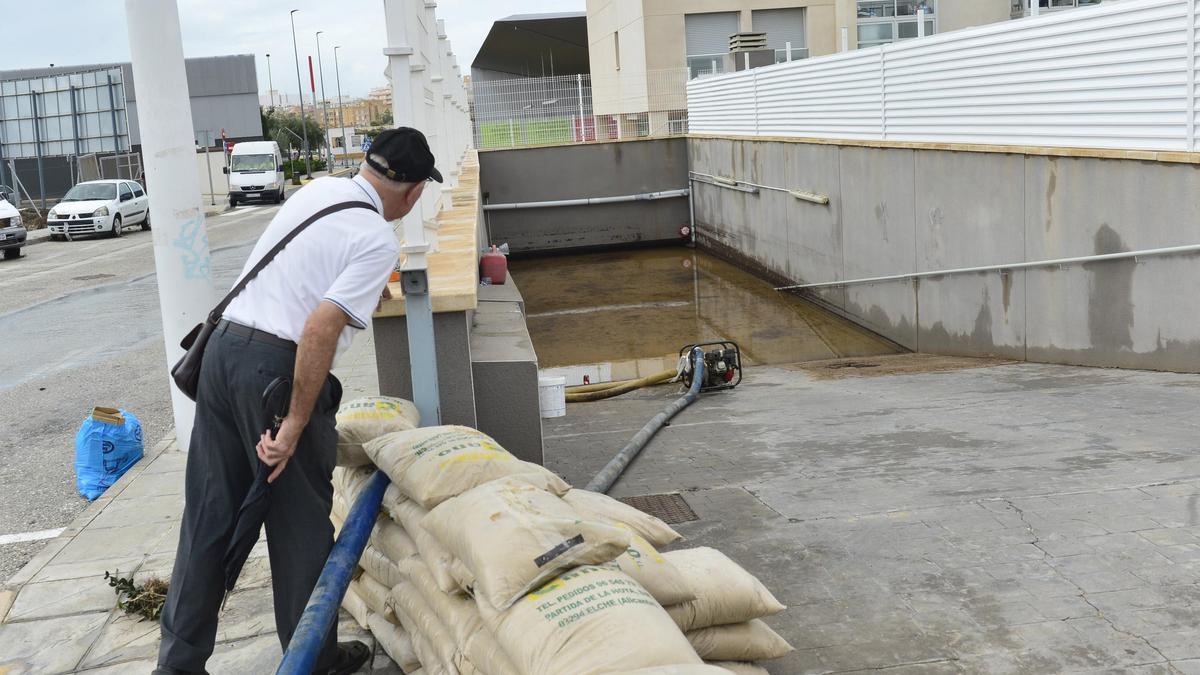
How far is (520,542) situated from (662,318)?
13.5 m

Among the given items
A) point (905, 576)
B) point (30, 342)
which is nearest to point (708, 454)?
point (905, 576)

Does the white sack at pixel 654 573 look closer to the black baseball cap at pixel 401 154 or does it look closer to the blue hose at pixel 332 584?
the blue hose at pixel 332 584

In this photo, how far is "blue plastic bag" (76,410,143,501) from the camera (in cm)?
653

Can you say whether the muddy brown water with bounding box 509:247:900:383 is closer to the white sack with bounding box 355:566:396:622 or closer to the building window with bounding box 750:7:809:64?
the white sack with bounding box 355:566:396:622

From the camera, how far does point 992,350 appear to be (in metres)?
11.0

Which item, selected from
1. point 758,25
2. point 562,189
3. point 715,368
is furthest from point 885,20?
point 715,368

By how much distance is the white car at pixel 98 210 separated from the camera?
92.2ft

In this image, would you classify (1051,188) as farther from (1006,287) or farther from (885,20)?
(885,20)

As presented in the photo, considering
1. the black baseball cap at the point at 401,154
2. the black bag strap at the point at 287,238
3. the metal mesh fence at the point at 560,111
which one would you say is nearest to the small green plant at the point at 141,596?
the black bag strap at the point at 287,238

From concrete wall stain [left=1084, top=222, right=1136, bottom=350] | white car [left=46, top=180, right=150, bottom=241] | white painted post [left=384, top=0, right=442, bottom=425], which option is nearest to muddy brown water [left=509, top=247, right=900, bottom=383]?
concrete wall stain [left=1084, top=222, right=1136, bottom=350]

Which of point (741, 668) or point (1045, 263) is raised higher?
point (1045, 263)

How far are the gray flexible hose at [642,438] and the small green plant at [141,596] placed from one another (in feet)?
6.40

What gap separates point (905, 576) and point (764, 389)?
5.88 metres

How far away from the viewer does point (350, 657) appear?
358 centimetres
